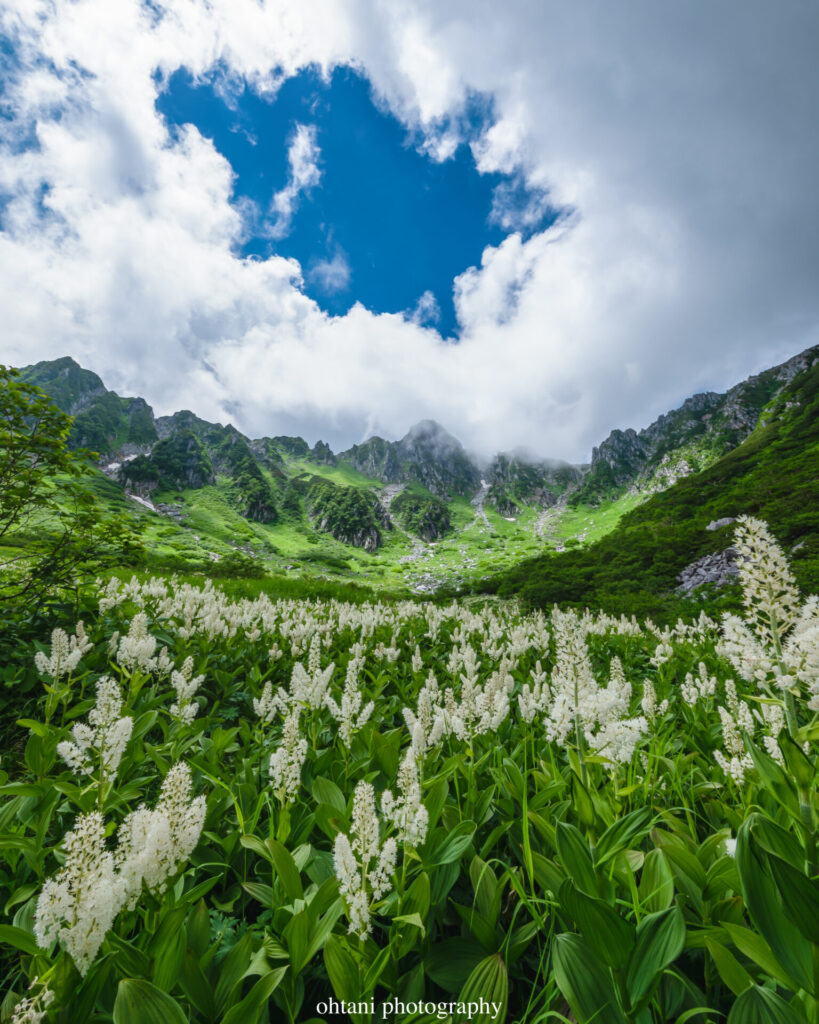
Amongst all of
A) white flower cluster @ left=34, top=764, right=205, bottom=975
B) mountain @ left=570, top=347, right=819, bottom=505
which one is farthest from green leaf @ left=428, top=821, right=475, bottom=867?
mountain @ left=570, top=347, right=819, bottom=505

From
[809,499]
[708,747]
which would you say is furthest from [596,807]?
[809,499]

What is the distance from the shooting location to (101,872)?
174 cm

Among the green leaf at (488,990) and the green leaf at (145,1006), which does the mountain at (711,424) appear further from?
the green leaf at (145,1006)

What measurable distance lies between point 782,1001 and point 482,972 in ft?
3.99

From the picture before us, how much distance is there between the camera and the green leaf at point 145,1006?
5.07 feet

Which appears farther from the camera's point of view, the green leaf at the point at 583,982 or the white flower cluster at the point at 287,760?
the white flower cluster at the point at 287,760

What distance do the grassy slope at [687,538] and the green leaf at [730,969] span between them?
1591cm

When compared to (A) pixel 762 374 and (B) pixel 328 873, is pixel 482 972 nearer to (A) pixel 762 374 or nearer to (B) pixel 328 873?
(B) pixel 328 873

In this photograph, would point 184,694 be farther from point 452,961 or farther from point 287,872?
point 452,961

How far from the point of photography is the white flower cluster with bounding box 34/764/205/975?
160 cm

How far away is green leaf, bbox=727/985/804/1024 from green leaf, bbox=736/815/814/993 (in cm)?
15

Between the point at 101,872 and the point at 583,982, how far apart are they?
2224mm

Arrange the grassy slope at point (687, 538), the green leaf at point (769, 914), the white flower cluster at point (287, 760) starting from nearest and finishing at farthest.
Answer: the green leaf at point (769, 914) → the white flower cluster at point (287, 760) → the grassy slope at point (687, 538)

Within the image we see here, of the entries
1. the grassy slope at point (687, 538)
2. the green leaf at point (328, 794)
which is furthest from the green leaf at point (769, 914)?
the grassy slope at point (687, 538)
